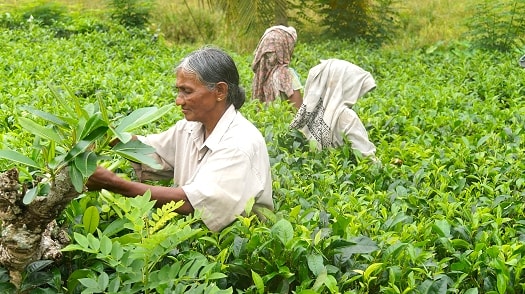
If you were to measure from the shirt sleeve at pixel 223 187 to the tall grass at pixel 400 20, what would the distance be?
9760mm

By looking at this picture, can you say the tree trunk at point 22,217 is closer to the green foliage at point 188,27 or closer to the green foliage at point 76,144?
the green foliage at point 76,144

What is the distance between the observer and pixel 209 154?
9.80 feet

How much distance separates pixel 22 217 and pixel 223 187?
2.42ft

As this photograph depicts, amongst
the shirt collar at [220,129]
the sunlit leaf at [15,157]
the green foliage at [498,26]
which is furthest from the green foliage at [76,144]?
the green foliage at [498,26]

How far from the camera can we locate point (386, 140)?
17.0ft

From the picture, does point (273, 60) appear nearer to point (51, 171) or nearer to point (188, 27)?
point (51, 171)

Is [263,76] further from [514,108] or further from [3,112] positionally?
[3,112]

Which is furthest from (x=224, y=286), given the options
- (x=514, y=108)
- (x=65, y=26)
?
(x=65, y=26)

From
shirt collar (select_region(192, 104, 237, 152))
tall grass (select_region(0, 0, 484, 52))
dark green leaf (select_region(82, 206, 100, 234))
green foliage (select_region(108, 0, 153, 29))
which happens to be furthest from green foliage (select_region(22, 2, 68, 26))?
dark green leaf (select_region(82, 206, 100, 234))

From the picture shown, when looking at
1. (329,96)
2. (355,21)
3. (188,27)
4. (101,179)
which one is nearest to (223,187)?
(101,179)

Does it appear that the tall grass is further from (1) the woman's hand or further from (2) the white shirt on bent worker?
(1) the woman's hand

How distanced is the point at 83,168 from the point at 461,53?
8363 millimetres

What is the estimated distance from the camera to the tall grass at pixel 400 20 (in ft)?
42.5

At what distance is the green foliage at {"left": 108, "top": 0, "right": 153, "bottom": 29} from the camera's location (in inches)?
474
